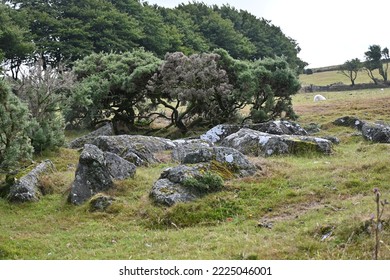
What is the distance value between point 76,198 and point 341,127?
20.9m

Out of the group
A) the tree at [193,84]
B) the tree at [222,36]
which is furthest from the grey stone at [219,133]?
the tree at [222,36]

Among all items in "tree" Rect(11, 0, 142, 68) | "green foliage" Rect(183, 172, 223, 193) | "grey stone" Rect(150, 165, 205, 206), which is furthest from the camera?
"tree" Rect(11, 0, 142, 68)

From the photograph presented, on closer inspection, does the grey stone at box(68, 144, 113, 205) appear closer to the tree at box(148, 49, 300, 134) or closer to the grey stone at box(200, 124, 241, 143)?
the grey stone at box(200, 124, 241, 143)

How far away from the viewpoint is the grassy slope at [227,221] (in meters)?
8.49

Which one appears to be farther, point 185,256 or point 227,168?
point 227,168

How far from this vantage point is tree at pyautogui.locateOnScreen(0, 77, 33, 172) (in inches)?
587

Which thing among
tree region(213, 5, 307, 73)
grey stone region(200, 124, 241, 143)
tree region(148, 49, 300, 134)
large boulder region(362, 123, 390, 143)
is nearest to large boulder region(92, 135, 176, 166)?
grey stone region(200, 124, 241, 143)

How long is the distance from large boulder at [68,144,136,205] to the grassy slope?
16.7 inches

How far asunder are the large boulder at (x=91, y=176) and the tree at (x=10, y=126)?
9.68 feet

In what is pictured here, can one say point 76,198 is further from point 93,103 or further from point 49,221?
point 93,103

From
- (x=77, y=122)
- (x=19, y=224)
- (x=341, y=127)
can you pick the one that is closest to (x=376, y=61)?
(x=341, y=127)

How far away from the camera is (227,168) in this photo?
47.0 feet

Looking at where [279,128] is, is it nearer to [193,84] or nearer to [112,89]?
[193,84]

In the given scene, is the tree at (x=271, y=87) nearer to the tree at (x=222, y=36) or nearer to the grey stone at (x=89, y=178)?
the grey stone at (x=89, y=178)
